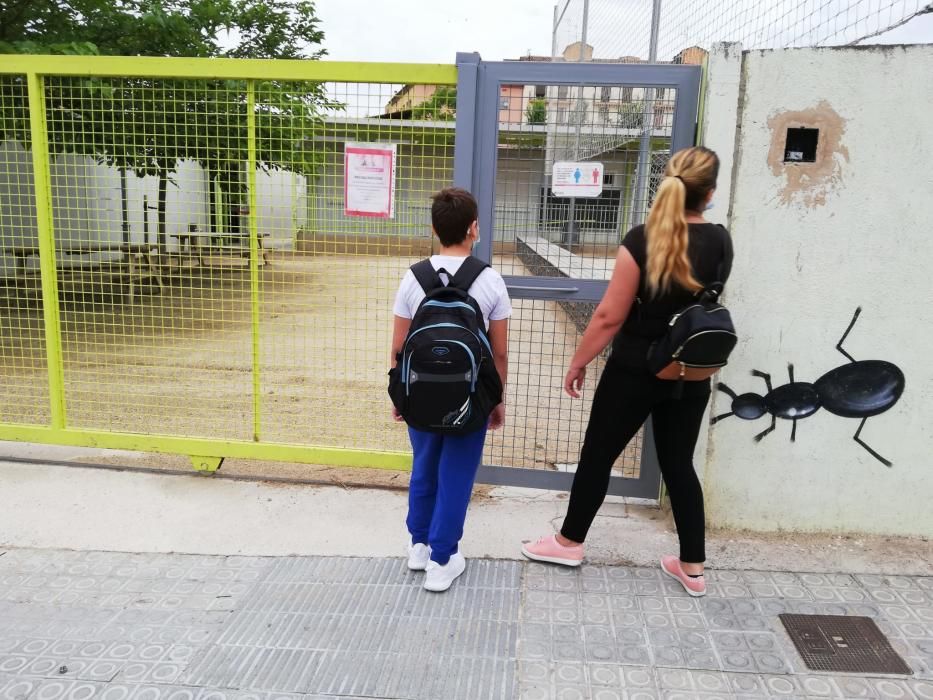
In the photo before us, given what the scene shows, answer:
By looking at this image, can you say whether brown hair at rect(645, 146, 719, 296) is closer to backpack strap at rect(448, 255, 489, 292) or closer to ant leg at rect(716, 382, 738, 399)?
backpack strap at rect(448, 255, 489, 292)

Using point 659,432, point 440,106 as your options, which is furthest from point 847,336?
point 440,106

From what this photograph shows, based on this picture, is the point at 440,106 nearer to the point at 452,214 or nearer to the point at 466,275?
the point at 452,214

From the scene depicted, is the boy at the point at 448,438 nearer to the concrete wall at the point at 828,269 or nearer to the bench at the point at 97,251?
the concrete wall at the point at 828,269

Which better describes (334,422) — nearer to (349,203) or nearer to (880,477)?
(349,203)

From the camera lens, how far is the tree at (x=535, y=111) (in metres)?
3.43

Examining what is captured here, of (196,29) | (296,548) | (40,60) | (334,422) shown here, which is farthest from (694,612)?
(196,29)

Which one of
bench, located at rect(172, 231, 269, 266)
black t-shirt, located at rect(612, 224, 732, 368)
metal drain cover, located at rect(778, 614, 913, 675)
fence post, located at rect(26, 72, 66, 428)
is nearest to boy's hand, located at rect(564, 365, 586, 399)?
black t-shirt, located at rect(612, 224, 732, 368)

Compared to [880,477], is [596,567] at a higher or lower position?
lower

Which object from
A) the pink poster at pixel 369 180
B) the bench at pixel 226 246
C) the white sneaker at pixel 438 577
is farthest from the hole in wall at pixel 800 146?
the bench at pixel 226 246

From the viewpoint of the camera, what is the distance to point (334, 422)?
5.37 m

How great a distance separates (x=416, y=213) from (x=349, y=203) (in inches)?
15.0

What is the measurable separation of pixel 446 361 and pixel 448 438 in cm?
40

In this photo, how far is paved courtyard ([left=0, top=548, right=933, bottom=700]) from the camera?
2340 millimetres

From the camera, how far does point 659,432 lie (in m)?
2.85
